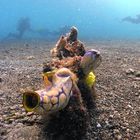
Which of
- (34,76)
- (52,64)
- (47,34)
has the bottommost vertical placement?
(47,34)

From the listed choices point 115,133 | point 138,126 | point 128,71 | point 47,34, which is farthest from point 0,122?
point 47,34

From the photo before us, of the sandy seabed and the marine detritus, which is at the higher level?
the marine detritus

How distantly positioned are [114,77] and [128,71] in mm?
622

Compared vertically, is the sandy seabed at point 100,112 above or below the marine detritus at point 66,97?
below

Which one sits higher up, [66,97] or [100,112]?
[66,97]

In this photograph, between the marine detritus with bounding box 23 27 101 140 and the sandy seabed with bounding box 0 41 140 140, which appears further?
the sandy seabed with bounding box 0 41 140 140

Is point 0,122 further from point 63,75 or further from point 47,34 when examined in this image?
point 47,34

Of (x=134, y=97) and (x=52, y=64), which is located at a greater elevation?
(x=52, y=64)

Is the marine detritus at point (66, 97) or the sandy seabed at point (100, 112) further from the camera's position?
the sandy seabed at point (100, 112)

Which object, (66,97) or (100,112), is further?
(100,112)

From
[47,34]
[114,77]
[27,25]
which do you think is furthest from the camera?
[47,34]

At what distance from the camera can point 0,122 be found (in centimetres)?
443

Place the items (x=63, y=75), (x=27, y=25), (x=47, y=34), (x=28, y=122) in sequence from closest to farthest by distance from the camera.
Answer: (x=63, y=75)
(x=28, y=122)
(x=27, y=25)
(x=47, y=34)

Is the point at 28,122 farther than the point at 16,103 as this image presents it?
No
